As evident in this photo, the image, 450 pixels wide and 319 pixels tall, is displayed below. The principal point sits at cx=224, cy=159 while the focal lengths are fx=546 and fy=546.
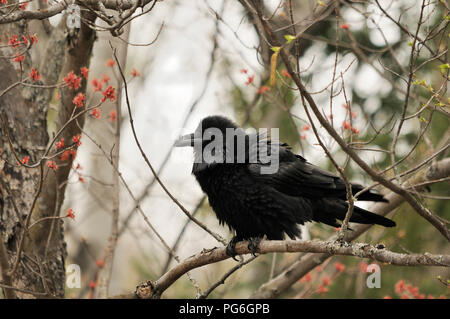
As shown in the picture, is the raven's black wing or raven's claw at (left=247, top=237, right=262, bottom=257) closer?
raven's claw at (left=247, top=237, right=262, bottom=257)

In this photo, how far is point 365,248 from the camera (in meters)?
3.15

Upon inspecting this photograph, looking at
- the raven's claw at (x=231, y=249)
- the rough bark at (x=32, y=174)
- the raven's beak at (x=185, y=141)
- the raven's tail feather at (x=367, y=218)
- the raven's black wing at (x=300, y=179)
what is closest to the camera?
the raven's claw at (x=231, y=249)

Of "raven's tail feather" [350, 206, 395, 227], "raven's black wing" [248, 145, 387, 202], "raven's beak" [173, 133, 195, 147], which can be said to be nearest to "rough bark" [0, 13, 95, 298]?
"raven's beak" [173, 133, 195, 147]

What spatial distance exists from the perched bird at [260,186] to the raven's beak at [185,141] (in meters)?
0.01

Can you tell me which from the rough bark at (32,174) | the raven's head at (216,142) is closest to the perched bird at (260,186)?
the raven's head at (216,142)

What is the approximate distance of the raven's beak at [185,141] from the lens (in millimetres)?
5355

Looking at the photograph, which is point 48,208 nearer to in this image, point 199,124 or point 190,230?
point 199,124

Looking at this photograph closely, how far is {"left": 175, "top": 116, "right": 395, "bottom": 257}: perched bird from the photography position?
15.9 feet

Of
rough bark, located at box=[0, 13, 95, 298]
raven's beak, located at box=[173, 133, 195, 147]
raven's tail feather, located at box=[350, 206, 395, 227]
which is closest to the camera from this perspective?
rough bark, located at box=[0, 13, 95, 298]

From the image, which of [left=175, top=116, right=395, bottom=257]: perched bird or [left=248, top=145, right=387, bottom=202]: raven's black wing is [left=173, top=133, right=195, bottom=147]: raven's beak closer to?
[left=175, top=116, right=395, bottom=257]: perched bird

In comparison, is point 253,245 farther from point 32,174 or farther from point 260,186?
point 32,174

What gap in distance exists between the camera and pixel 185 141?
538cm

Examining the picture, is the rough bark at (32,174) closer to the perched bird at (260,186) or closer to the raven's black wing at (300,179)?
the perched bird at (260,186)
